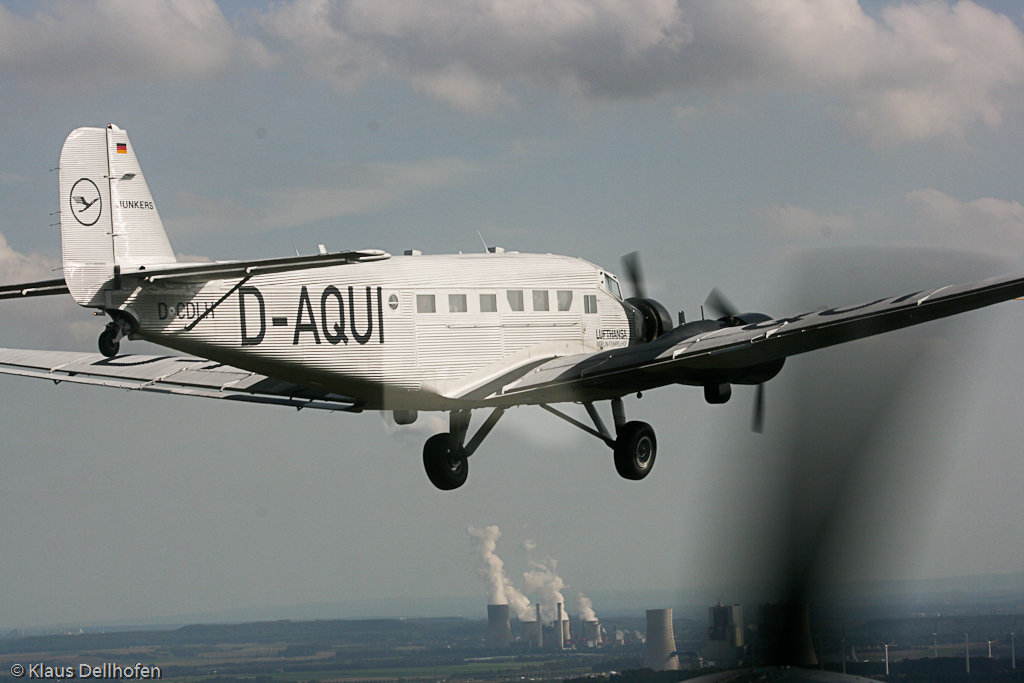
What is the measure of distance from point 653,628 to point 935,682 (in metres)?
40.9

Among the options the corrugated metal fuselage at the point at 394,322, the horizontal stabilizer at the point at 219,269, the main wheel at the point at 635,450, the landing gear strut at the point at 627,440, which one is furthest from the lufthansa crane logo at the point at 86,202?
the main wheel at the point at 635,450

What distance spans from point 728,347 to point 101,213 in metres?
12.2

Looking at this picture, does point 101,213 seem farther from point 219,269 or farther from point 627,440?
point 627,440

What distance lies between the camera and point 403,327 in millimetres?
21297

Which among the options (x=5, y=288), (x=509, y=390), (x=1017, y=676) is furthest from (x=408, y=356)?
(x=1017, y=676)

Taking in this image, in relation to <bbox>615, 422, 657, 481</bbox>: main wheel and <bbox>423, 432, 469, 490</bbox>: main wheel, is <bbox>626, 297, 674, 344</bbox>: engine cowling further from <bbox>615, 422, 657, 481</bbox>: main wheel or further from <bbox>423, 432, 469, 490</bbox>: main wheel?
<bbox>423, 432, 469, 490</bbox>: main wheel

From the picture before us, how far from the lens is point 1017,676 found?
16225 centimetres

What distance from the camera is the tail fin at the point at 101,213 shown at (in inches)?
694

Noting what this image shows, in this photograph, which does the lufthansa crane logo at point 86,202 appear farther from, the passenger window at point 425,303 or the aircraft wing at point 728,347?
the aircraft wing at point 728,347

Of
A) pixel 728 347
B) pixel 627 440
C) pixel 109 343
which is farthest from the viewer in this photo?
pixel 627 440

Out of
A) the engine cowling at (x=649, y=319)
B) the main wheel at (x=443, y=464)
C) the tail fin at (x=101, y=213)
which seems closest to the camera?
the tail fin at (x=101, y=213)

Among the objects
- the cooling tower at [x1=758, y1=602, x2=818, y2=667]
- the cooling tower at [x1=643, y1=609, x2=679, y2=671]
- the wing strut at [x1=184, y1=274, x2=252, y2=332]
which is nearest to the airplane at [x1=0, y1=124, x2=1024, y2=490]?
the wing strut at [x1=184, y1=274, x2=252, y2=332]

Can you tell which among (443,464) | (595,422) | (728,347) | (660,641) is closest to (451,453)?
(443,464)

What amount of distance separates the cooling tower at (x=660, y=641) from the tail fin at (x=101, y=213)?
12103 centimetres
